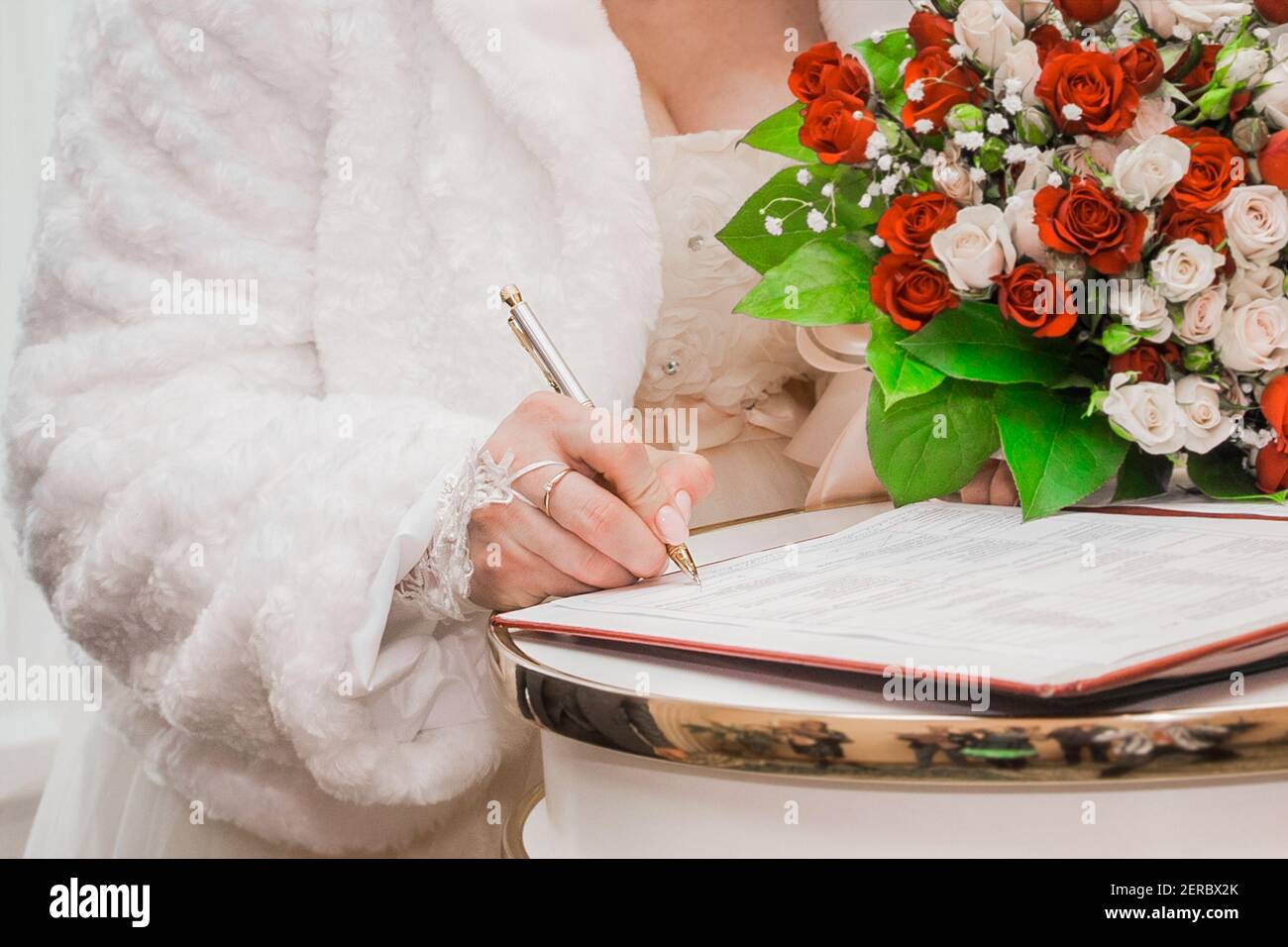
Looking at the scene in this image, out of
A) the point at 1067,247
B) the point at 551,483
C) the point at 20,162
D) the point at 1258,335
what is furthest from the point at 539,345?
the point at 20,162

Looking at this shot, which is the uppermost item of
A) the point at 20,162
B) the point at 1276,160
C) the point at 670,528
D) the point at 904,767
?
the point at 20,162

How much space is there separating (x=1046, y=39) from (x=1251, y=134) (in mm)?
139

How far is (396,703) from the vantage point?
0.78 metres

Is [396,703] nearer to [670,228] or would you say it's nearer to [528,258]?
[528,258]

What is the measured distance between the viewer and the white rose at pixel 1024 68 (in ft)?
2.32

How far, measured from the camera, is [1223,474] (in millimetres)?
757

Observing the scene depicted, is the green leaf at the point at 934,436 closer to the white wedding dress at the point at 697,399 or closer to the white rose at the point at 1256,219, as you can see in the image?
the white rose at the point at 1256,219

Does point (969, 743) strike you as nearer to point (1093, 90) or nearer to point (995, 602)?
point (995, 602)

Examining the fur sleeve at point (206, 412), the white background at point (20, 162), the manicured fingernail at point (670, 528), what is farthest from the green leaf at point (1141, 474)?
the white background at point (20, 162)

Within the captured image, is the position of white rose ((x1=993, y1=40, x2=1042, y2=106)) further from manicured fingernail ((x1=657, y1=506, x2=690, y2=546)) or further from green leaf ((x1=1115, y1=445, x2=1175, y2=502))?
manicured fingernail ((x1=657, y1=506, x2=690, y2=546))

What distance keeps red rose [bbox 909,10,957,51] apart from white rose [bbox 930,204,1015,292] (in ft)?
0.41

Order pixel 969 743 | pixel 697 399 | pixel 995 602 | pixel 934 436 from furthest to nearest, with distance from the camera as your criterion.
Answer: pixel 697 399
pixel 934 436
pixel 995 602
pixel 969 743

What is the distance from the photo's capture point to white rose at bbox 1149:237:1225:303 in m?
0.68
